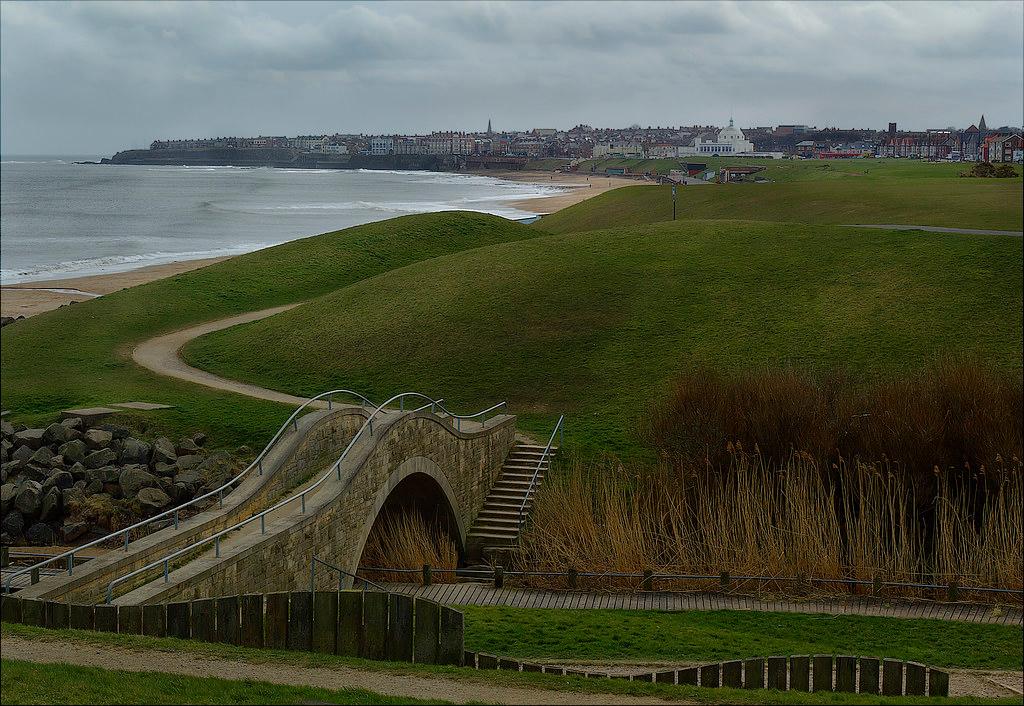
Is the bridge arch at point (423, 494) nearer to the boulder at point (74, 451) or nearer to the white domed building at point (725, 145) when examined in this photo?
the boulder at point (74, 451)

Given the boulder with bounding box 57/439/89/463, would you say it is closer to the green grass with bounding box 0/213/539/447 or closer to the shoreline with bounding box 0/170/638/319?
the green grass with bounding box 0/213/539/447

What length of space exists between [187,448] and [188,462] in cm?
87

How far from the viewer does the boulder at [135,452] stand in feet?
93.8

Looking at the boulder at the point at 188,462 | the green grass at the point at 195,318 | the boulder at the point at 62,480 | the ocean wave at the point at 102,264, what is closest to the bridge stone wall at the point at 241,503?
the boulder at the point at 188,462

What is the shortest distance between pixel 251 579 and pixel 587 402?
17384mm

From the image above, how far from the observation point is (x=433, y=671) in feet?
43.2

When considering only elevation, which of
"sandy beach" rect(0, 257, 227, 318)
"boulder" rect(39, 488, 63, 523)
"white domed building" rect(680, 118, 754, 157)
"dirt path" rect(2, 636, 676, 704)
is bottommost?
"boulder" rect(39, 488, 63, 523)

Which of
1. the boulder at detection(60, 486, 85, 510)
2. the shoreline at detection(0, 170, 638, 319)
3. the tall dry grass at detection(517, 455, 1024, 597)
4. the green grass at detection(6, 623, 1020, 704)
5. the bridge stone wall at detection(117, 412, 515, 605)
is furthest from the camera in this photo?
the shoreline at detection(0, 170, 638, 319)

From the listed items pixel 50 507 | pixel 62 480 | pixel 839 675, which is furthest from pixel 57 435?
pixel 839 675

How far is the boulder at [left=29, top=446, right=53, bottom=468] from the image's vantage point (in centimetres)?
2870

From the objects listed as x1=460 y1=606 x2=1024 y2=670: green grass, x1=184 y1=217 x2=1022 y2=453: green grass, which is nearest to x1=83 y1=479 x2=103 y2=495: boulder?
x1=184 y1=217 x2=1022 y2=453: green grass

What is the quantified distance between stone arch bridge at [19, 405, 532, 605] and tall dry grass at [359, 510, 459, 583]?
49 cm

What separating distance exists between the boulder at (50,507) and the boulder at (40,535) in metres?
0.47

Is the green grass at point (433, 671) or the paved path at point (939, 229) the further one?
the paved path at point (939, 229)
